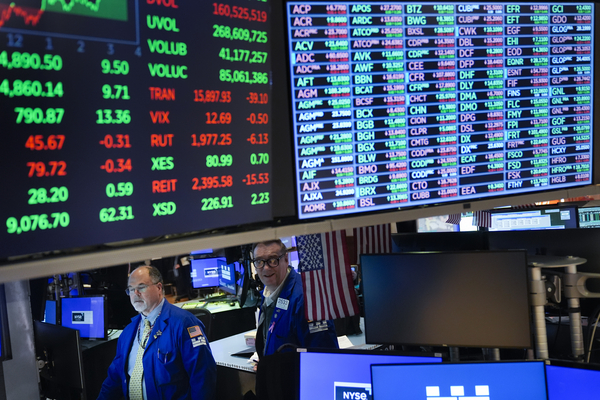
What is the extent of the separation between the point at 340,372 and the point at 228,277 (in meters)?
4.45

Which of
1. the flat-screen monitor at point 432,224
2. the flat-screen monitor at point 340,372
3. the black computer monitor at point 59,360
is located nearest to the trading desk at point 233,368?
the black computer monitor at point 59,360

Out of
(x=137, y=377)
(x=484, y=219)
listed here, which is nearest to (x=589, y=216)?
(x=484, y=219)

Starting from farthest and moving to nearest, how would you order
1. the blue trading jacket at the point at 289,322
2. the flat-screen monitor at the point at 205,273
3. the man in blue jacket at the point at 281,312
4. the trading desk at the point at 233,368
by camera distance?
the flat-screen monitor at the point at 205,273 < the trading desk at the point at 233,368 < the blue trading jacket at the point at 289,322 < the man in blue jacket at the point at 281,312

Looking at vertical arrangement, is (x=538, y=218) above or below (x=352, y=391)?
above

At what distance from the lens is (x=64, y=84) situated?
1336 mm

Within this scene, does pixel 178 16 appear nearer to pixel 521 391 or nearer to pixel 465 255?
pixel 465 255

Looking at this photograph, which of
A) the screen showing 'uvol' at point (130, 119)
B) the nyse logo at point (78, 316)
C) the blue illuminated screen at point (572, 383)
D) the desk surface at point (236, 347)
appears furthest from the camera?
the nyse logo at point (78, 316)

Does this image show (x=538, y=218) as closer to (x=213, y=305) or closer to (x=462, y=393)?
(x=213, y=305)

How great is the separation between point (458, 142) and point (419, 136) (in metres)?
0.20

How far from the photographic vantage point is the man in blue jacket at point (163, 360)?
3396mm

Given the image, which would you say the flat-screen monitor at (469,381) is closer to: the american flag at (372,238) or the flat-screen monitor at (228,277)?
the american flag at (372,238)

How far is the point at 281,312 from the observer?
3584 mm

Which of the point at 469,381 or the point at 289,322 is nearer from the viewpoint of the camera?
the point at 469,381

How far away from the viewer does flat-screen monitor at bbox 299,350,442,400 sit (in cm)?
213
